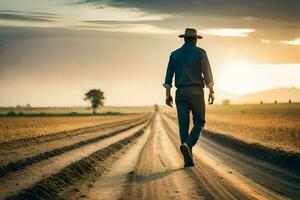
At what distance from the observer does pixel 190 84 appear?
10688 mm

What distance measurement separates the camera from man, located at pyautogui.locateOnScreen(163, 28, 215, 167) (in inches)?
420

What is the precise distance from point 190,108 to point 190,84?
20.8 inches

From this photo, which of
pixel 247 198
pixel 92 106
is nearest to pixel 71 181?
pixel 247 198

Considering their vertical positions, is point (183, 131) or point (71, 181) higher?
point (183, 131)

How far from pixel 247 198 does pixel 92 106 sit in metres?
160

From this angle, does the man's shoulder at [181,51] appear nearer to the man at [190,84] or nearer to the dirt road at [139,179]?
the man at [190,84]

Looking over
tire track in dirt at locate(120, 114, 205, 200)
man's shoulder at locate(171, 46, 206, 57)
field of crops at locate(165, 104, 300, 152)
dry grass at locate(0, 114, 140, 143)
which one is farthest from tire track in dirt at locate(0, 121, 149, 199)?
dry grass at locate(0, 114, 140, 143)

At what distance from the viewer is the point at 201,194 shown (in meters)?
7.41

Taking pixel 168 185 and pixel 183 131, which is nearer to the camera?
pixel 168 185

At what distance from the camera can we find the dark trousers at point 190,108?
10.7 m

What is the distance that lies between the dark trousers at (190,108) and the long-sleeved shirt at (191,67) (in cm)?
15

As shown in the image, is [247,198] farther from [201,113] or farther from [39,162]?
[39,162]

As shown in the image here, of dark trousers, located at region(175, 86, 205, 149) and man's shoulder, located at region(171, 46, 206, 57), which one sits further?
man's shoulder, located at region(171, 46, 206, 57)

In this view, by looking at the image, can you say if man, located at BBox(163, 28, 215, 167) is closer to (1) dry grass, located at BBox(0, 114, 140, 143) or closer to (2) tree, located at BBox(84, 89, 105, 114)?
(1) dry grass, located at BBox(0, 114, 140, 143)
